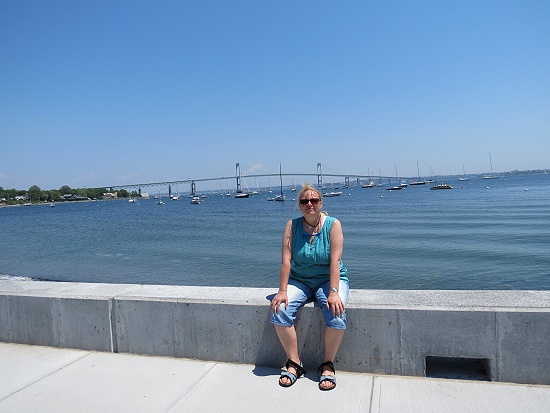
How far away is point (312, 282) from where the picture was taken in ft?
13.0

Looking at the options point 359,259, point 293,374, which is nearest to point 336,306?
point 293,374

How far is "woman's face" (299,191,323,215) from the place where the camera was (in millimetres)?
3934

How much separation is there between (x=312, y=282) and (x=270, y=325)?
0.54m

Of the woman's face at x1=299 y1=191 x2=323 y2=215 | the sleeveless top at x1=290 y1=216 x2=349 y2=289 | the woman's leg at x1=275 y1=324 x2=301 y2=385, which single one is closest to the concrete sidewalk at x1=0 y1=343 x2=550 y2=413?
the woman's leg at x1=275 y1=324 x2=301 y2=385

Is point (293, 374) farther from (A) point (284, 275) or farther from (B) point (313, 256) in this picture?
(B) point (313, 256)

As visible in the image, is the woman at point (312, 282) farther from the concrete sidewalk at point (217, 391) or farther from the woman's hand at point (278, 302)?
the concrete sidewalk at point (217, 391)

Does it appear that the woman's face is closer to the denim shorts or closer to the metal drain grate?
the denim shorts

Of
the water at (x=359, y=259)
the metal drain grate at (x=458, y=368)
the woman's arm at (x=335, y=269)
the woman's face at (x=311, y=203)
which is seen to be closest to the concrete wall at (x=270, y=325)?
the metal drain grate at (x=458, y=368)

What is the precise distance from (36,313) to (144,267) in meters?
18.3

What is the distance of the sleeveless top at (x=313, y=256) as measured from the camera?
3.93m

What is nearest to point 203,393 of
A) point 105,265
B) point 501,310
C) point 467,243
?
point 501,310

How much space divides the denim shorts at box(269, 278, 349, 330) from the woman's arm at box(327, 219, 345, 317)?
0.06 meters

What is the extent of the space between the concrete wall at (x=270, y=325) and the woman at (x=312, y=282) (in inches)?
6.7

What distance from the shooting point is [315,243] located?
3.96m
